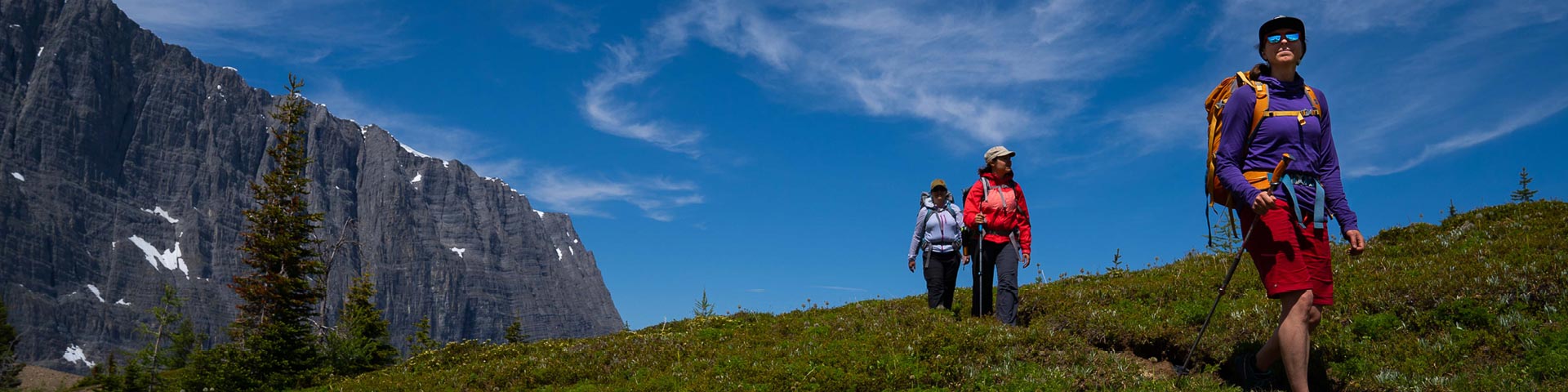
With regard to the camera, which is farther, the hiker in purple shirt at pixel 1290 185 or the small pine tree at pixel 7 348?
the small pine tree at pixel 7 348

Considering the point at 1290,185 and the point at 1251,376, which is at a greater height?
the point at 1290,185

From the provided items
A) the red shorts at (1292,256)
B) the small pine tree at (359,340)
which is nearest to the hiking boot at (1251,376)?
the red shorts at (1292,256)

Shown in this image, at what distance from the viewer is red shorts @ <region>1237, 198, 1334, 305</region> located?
642 centimetres

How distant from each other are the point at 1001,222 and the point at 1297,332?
190 inches

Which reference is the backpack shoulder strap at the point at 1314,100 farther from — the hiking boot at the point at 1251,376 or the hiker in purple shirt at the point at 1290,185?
the hiking boot at the point at 1251,376

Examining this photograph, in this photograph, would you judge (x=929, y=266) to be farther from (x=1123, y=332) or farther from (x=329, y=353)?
(x=329, y=353)

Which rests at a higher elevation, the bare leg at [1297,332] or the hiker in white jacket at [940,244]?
the hiker in white jacket at [940,244]

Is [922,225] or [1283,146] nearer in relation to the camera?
[1283,146]

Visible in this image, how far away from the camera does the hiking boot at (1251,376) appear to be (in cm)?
773

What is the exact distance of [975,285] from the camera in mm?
12125

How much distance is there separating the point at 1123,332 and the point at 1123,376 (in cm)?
233

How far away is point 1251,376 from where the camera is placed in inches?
308

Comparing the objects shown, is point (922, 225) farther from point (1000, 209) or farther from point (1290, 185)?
point (1290, 185)

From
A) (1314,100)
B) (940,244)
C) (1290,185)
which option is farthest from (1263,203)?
(940,244)
